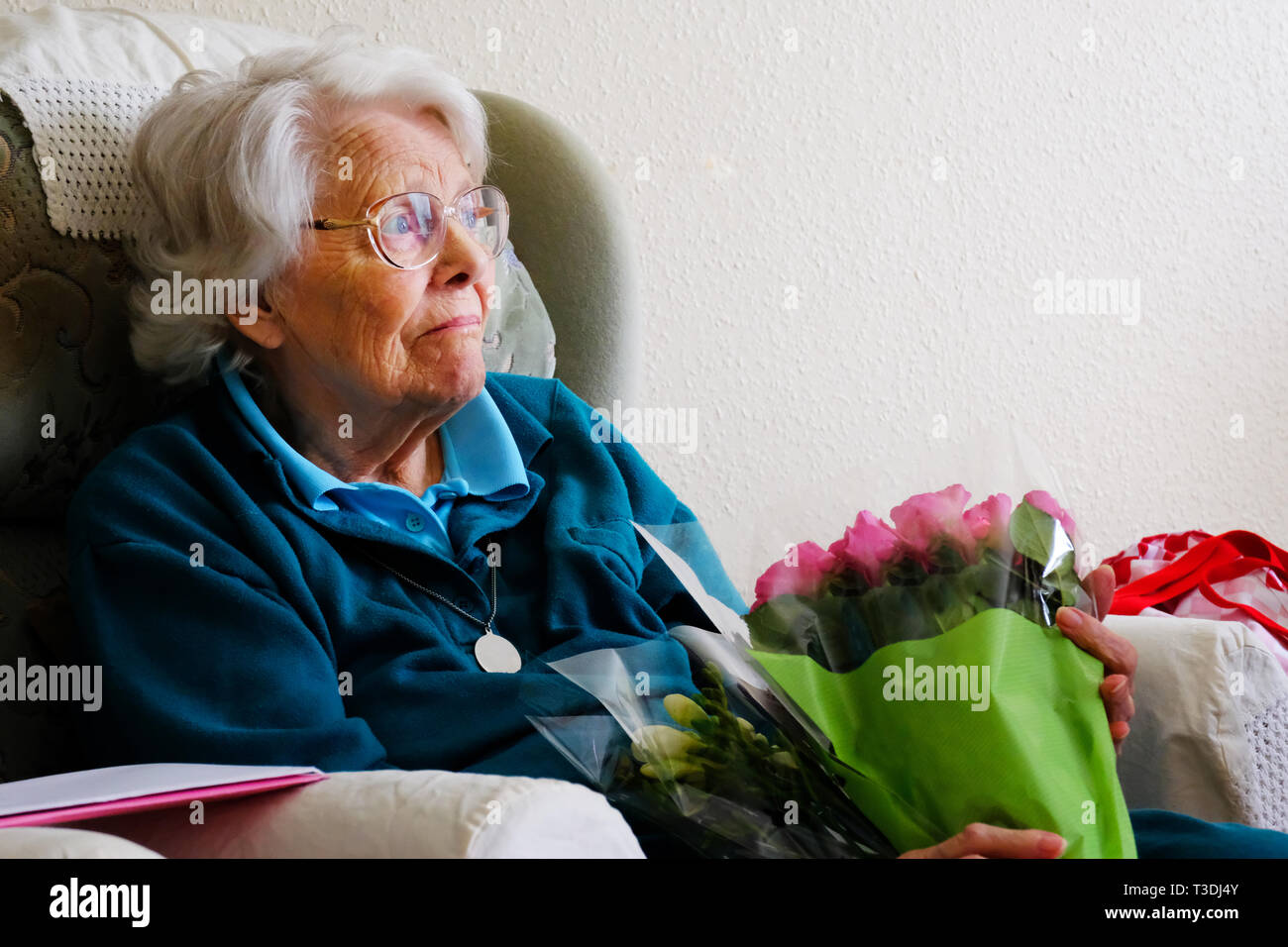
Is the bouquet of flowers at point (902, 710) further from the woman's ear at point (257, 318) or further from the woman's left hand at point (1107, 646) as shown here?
the woman's ear at point (257, 318)

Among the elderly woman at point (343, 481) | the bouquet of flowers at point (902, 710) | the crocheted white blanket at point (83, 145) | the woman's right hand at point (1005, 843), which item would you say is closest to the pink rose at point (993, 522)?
the bouquet of flowers at point (902, 710)

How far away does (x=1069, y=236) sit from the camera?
2.37m

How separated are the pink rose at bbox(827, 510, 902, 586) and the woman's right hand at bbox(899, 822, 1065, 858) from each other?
15 centimetres

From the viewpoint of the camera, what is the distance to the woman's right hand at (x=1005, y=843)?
2.13 feet

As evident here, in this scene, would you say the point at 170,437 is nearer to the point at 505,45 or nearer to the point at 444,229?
the point at 444,229

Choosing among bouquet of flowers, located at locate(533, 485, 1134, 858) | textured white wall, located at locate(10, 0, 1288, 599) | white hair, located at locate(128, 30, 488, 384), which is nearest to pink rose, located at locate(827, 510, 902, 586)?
bouquet of flowers, located at locate(533, 485, 1134, 858)

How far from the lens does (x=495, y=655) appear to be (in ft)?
3.60

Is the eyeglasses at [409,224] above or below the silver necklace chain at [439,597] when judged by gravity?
above

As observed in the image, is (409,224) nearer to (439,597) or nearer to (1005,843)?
(439,597)

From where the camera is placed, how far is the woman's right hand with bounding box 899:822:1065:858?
648mm

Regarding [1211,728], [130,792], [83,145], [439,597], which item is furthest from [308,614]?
[1211,728]

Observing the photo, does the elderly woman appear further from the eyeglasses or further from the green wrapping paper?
the green wrapping paper

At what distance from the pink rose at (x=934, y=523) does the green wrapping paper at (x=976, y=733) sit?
5 cm

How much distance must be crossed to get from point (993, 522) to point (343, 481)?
0.68 m
